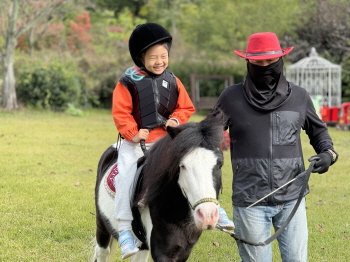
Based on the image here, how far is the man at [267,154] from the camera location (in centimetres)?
355

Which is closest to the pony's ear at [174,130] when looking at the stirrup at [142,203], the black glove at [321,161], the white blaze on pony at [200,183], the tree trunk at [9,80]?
the white blaze on pony at [200,183]

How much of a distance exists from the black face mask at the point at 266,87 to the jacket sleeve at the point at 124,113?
993 millimetres

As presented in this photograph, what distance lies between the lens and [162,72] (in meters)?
4.19

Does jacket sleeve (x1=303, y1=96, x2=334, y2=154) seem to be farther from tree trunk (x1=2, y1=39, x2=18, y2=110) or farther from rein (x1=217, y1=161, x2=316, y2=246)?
tree trunk (x1=2, y1=39, x2=18, y2=110)

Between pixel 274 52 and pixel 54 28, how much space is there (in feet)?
86.8

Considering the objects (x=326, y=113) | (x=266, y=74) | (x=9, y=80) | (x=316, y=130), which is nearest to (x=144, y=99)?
(x=266, y=74)

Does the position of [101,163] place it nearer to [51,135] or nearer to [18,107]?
[51,135]

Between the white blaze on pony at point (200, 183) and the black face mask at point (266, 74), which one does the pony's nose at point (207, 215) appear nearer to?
the white blaze on pony at point (200, 183)

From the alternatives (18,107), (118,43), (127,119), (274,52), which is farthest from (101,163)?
(118,43)

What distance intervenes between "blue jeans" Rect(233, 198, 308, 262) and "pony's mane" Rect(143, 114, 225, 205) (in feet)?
2.13

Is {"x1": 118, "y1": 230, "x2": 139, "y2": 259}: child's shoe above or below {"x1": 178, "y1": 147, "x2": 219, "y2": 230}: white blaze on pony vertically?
below

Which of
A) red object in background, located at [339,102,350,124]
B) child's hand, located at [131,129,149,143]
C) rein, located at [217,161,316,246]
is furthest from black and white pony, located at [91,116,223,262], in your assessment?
red object in background, located at [339,102,350,124]

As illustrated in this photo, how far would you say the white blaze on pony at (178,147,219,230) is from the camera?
2893 mm

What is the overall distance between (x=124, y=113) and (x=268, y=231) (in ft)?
4.96
